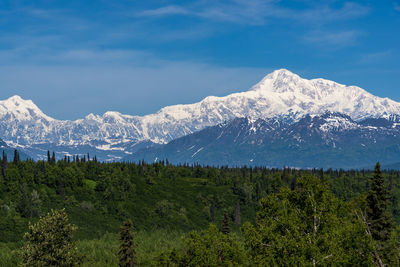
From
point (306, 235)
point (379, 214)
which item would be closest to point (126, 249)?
point (379, 214)

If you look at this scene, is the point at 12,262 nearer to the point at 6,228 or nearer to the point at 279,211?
the point at 6,228

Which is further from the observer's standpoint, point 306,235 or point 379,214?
point 379,214

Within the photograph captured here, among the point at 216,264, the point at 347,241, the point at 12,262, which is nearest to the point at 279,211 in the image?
the point at 347,241

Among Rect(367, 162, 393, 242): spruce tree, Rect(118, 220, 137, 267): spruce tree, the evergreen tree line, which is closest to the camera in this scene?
the evergreen tree line

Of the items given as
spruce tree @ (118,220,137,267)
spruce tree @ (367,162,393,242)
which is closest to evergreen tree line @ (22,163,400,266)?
spruce tree @ (367,162,393,242)

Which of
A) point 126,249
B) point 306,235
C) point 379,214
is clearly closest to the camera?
point 306,235

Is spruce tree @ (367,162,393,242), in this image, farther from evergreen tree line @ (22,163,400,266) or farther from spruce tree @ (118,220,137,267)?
spruce tree @ (118,220,137,267)

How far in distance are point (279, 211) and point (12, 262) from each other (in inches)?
4601

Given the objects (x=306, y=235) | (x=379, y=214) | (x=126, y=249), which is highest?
(x=306, y=235)

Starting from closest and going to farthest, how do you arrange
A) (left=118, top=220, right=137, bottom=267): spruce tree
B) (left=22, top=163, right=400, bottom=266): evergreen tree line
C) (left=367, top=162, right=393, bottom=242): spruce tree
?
(left=22, top=163, right=400, bottom=266): evergreen tree line, (left=367, top=162, right=393, bottom=242): spruce tree, (left=118, top=220, right=137, bottom=267): spruce tree

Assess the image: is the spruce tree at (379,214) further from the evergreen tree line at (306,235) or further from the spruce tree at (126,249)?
the spruce tree at (126,249)

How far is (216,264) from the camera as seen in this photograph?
205 feet

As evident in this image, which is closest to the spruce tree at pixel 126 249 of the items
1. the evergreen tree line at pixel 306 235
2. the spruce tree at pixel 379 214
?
the evergreen tree line at pixel 306 235

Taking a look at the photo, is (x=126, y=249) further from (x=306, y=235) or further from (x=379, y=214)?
(x=306, y=235)
